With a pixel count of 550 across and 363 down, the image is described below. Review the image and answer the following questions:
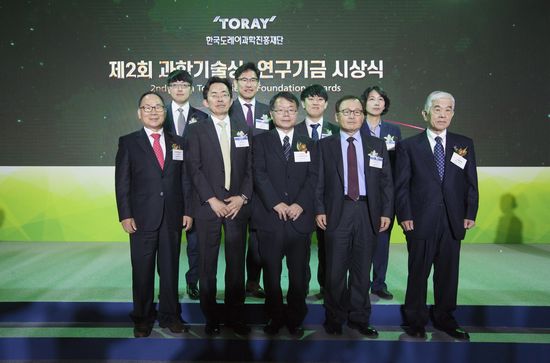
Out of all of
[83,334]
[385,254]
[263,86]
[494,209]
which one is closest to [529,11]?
[494,209]

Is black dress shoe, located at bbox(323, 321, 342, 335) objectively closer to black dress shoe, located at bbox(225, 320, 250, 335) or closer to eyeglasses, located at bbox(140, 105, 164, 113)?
black dress shoe, located at bbox(225, 320, 250, 335)

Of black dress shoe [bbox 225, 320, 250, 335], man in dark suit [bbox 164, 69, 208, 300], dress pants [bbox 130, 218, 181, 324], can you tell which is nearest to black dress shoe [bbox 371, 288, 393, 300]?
black dress shoe [bbox 225, 320, 250, 335]

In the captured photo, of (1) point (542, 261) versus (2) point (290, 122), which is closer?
(2) point (290, 122)

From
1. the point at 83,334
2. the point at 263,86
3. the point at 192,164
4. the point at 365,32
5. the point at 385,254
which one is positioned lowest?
the point at 83,334

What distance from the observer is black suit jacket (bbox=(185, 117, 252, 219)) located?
104 inches

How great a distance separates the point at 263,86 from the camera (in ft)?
16.6

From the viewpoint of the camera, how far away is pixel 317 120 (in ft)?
10.0

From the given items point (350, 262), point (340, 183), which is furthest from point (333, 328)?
point (340, 183)

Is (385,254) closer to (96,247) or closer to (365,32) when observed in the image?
(365,32)

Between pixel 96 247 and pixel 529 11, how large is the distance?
17.7 ft

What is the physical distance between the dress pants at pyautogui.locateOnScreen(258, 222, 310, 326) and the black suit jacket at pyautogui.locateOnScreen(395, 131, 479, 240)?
648mm

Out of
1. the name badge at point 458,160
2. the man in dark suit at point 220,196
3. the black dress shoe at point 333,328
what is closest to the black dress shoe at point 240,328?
the man in dark suit at point 220,196

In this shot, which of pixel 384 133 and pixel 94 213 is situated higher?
pixel 384 133

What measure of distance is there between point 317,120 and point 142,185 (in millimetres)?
1225
